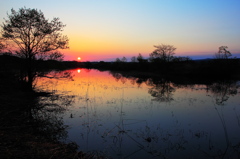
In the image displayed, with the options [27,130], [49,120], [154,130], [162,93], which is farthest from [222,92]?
[27,130]

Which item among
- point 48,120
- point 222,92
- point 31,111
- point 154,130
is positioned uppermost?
point 31,111

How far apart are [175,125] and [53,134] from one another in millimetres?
6492

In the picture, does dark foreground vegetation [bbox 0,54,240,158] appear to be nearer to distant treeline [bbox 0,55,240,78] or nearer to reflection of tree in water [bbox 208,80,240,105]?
distant treeline [bbox 0,55,240,78]

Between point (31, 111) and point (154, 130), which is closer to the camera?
point (154, 130)

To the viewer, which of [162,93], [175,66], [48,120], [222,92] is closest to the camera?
[48,120]

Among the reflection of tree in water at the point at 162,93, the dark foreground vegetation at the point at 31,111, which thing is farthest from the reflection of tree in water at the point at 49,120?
the reflection of tree in water at the point at 162,93

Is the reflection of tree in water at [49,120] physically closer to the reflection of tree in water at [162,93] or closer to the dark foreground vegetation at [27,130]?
the dark foreground vegetation at [27,130]

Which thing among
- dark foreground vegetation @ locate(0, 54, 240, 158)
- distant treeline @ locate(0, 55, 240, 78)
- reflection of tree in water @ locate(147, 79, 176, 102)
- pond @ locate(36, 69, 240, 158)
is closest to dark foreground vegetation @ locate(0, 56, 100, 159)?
dark foreground vegetation @ locate(0, 54, 240, 158)

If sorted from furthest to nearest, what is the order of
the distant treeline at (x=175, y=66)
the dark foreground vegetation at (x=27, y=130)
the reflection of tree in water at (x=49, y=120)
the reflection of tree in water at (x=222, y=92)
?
the distant treeline at (x=175, y=66), the reflection of tree in water at (x=222, y=92), the reflection of tree in water at (x=49, y=120), the dark foreground vegetation at (x=27, y=130)

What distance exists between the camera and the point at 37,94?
58.2ft

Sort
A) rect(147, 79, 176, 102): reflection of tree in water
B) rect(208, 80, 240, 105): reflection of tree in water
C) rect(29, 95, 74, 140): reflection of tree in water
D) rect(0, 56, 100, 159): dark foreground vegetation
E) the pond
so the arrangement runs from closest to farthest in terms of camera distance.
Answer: rect(0, 56, 100, 159): dark foreground vegetation → the pond → rect(29, 95, 74, 140): reflection of tree in water → rect(208, 80, 240, 105): reflection of tree in water → rect(147, 79, 176, 102): reflection of tree in water

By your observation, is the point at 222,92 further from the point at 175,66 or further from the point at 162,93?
the point at 175,66

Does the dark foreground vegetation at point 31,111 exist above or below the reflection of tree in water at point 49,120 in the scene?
above

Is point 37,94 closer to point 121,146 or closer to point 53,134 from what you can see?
point 53,134
